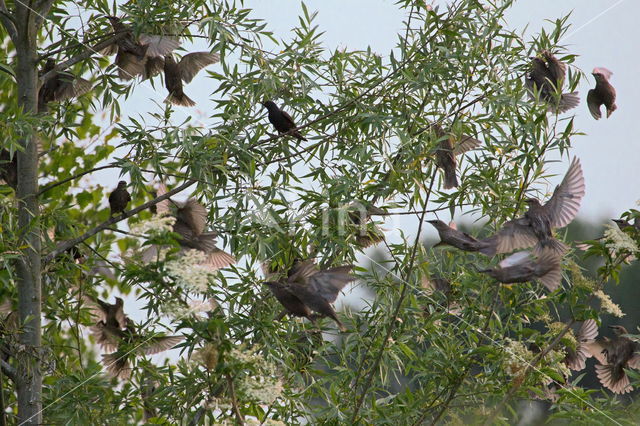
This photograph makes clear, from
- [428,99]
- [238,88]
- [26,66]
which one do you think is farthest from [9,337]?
[428,99]

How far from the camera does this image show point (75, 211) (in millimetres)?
3123

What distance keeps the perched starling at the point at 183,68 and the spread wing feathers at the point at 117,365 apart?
28.4 inches

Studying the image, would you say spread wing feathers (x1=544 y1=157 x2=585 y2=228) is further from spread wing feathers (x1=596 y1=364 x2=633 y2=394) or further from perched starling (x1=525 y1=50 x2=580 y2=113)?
spread wing feathers (x1=596 y1=364 x2=633 y2=394)

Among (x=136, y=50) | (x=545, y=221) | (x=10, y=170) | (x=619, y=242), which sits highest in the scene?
(x=136, y=50)

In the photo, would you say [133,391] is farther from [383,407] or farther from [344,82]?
[344,82]

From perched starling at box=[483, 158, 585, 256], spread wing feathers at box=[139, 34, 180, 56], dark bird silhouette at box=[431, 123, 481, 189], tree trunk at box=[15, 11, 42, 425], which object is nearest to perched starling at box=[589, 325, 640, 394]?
perched starling at box=[483, 158, 585, 256]

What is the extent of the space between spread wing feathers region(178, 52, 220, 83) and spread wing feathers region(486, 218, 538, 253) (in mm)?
915

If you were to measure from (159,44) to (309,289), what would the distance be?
0.84 m

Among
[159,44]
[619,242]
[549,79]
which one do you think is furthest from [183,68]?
[619,242]

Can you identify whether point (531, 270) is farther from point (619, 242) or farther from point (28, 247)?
point (28, 247)

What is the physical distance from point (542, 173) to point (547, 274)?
497mm

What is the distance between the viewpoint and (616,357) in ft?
6.74

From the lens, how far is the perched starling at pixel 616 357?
2049 millimetres

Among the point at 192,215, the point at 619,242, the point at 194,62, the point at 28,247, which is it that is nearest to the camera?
the point at 619,242
